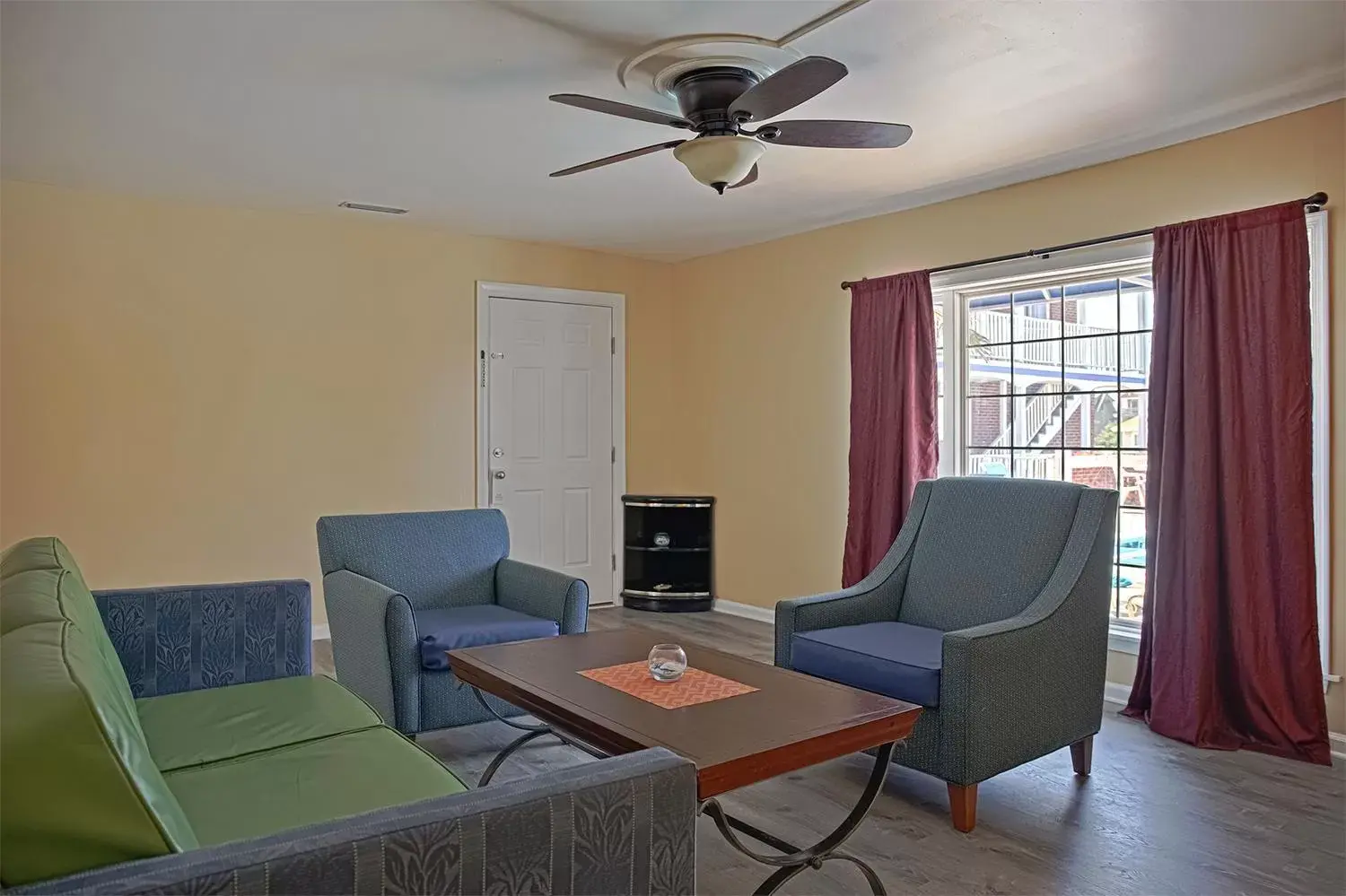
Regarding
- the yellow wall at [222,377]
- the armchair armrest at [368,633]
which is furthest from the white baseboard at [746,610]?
the armchair armrest at [368,633]

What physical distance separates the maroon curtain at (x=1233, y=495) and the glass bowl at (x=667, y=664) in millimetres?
2323

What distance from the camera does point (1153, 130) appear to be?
3.82m

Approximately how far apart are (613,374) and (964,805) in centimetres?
434

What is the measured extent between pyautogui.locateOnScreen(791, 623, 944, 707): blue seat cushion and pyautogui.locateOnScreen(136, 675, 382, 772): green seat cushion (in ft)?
5.00

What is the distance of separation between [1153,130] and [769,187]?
177 cm

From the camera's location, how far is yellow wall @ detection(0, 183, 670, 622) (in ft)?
15.2

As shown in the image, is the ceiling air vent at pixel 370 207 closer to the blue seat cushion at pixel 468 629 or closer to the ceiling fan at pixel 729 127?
the ceiling fan at pixel 729 127

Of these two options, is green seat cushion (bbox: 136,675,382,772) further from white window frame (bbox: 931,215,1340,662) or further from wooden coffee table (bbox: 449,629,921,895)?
white window frame (bbox: 931,215,1340,662)

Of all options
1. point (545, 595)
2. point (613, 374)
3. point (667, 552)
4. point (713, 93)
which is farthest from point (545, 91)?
point (667, 552)

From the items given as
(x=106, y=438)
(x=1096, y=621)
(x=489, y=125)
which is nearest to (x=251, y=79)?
(x=489, y=125)

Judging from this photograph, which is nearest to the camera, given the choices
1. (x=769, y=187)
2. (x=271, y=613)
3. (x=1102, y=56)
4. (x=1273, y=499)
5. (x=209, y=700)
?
(x=209, y=700)

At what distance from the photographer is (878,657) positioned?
2.99m

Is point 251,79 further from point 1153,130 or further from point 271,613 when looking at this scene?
point 1153,130

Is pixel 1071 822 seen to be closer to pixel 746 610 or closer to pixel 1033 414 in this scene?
pixel 1033 414
